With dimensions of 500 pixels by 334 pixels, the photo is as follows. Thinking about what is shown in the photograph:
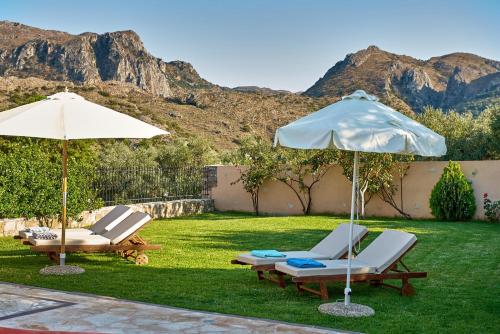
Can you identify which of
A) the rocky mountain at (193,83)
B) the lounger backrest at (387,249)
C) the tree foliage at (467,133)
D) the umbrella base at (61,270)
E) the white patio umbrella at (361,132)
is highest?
the rocky mountain at (193,83)

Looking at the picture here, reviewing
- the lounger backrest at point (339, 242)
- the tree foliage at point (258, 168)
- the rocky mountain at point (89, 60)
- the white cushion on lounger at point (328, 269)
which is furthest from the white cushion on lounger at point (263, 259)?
the rocky mountain at point (89, 60)

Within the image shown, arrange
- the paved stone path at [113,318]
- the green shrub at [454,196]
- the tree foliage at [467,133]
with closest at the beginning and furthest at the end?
the paved stone path at [113,318] < the green shrub at [454,196] < the tree foliage at [467,133]

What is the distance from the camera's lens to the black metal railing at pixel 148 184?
1758 centimetres

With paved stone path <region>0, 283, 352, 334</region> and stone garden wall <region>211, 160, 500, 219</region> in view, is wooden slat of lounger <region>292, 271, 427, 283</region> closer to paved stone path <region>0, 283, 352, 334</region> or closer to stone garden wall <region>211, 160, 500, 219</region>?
paved stone path <region>0, 283, 352, 334</region>

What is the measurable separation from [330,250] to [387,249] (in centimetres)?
99

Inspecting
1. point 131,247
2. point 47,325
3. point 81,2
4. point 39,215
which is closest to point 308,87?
point 81,2

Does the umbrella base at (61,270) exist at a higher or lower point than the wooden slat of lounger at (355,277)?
lower

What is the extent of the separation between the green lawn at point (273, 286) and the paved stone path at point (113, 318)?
41cm

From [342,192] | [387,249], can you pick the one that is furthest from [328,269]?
[342,192]

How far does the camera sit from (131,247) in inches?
397

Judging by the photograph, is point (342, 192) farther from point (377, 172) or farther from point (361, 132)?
point (361, 132)

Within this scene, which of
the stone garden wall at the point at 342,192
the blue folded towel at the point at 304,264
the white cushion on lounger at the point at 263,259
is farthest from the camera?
the stone garden wall at the point at 342,192

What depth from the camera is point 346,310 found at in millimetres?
6902

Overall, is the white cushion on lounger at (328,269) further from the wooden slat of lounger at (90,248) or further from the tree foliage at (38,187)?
the tree foliage at (38,187)
